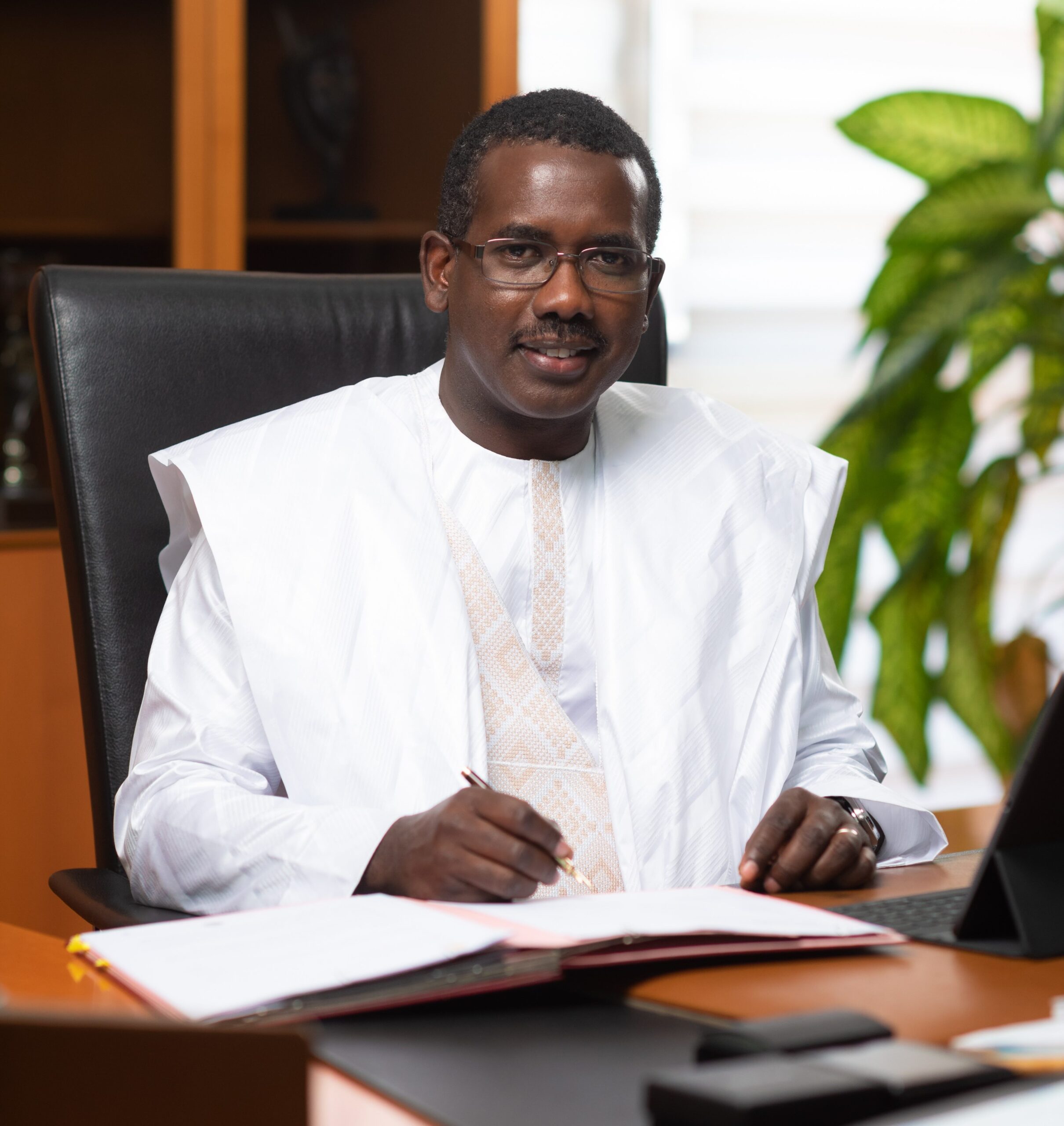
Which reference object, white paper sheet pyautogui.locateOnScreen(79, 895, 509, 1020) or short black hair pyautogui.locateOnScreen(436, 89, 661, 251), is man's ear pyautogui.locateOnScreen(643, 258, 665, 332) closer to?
short black hair pyautogui.locateOnScreen(436, 89, 661, 251)

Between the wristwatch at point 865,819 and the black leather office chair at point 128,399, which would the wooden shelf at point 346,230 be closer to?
the black leather office chair at point 128,399

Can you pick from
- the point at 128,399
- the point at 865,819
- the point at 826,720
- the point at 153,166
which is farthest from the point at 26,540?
the point at 865,819

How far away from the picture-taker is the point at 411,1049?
0.76 meters

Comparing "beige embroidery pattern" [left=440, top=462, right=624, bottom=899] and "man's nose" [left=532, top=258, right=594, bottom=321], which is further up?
"man's nose" [left=532, top=258, right=594, bottom=321]

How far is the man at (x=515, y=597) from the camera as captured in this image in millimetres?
1433

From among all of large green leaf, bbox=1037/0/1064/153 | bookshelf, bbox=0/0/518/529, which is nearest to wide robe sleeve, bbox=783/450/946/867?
bookshelf, bbox=0/0/518/529

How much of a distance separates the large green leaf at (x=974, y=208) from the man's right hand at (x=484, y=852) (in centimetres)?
229

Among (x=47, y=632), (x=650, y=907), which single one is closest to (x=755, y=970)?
(x=650, y=907)

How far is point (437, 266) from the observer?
173 cm

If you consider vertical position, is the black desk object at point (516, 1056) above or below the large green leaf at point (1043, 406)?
below

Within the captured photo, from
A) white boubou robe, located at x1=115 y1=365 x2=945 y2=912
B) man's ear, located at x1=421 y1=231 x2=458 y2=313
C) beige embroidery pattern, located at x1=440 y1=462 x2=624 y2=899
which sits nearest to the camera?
white boubou robe, located at x1=115 y1=365 x2=945 y2=912

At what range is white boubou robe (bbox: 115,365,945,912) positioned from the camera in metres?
1.39

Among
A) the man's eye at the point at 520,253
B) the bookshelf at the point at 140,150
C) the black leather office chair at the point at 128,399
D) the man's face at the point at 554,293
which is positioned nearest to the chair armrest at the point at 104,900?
the black leather office chair at the point at 128,399

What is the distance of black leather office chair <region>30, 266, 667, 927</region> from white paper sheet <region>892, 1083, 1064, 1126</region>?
39.0 inches
